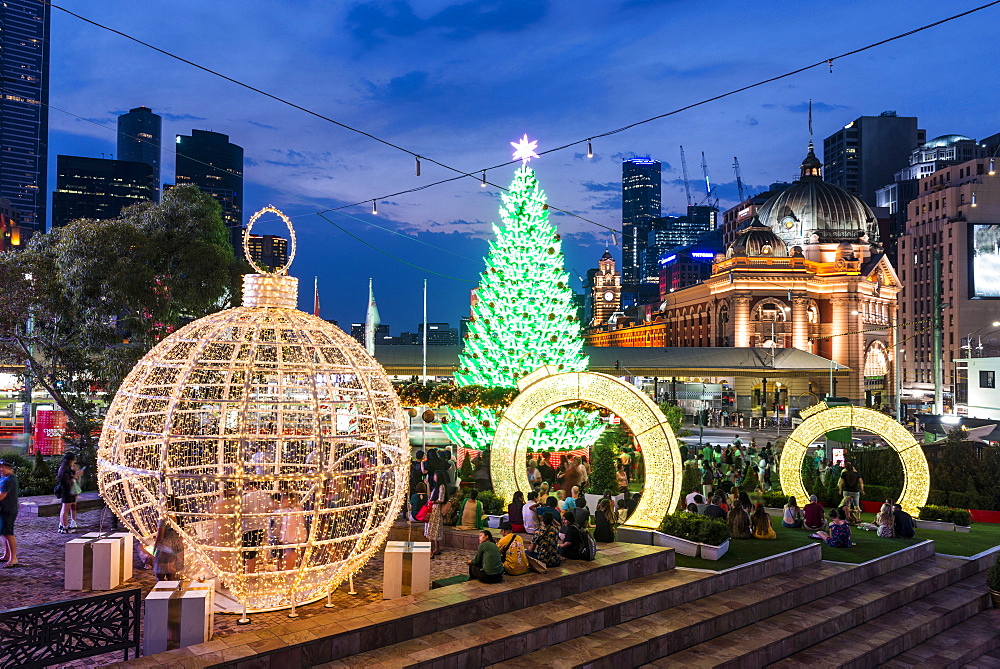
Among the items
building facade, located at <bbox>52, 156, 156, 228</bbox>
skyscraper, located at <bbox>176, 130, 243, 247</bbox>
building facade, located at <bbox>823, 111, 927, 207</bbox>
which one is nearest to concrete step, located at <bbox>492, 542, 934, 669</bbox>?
building facade, located at <bbox>52, 156, 156, 228</bbox>

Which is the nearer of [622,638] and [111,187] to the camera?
[622,638]

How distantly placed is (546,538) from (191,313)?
46.9 feet

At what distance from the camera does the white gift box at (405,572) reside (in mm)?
9812

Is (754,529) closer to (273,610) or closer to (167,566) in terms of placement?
(273,610)

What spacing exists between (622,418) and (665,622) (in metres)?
4.69

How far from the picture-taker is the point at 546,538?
11.0 meters

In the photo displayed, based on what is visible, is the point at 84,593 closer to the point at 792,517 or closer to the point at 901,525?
the point at 792,517

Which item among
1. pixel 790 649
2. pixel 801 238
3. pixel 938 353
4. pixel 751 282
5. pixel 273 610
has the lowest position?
pixel 790 649

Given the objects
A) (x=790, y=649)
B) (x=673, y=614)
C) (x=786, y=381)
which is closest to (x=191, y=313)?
(x=673, y=614)

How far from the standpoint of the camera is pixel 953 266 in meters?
81.0

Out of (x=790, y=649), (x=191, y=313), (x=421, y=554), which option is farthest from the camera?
(x=191, y=313)

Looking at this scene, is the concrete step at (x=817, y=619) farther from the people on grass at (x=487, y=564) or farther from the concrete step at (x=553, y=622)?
the people on grass at (x=487, y=564)

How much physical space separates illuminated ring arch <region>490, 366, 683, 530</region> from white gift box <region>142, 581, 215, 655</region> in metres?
7.91

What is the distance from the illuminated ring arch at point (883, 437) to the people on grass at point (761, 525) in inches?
162
